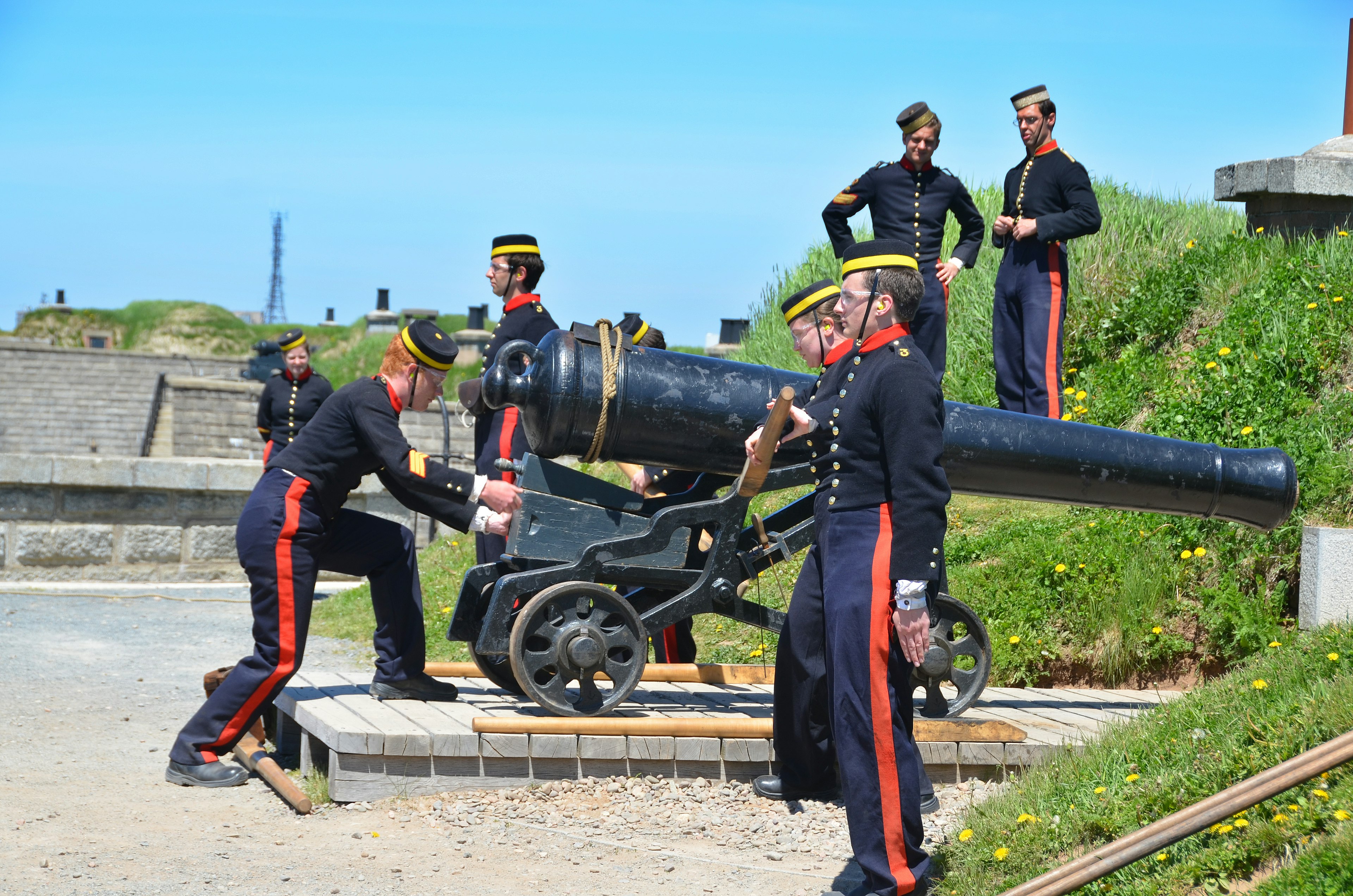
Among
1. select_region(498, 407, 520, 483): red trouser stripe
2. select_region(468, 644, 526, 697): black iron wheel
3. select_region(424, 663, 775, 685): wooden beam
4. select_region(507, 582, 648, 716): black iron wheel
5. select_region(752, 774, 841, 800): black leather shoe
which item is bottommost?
select_region(752, 774, 841, 800): black leather shoe

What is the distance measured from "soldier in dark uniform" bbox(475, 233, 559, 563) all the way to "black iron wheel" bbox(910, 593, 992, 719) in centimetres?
220

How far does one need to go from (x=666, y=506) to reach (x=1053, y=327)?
329cm

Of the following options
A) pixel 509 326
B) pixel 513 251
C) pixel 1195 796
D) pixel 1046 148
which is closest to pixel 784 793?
pixel 1195 796

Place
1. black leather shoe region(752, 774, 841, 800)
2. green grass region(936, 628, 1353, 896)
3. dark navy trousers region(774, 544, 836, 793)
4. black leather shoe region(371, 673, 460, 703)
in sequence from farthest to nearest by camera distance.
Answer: black leather shoe region(371, 673, 460, 703) → black leather shoe region(752, 774, 841, 800) → dark navy trousers region(774, 544, 836, 793) → green grass region(936, 628, 1353, 896)

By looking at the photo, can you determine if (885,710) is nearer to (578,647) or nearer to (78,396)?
(578,647)

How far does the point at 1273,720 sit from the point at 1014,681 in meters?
2.59

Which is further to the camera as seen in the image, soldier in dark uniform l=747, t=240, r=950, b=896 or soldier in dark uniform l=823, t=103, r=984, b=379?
soldier in dark uniform l=823, t=103, r=984, b=379

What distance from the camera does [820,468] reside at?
392 centimetres

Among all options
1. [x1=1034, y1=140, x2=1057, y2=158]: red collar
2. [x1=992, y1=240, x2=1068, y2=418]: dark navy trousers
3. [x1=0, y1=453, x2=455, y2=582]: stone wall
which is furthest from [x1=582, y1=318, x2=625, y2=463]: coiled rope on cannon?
[x1=0, y1=453, x2=455, y2=582]: stone wall

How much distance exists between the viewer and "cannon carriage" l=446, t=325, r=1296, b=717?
4.86 metres

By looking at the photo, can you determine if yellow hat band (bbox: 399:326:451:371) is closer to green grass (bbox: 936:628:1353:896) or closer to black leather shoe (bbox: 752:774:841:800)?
black leather shoe (bbox: 752:774:841:800)

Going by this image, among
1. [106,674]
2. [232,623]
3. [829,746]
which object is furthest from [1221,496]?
[232,623]

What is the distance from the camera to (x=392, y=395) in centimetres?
529

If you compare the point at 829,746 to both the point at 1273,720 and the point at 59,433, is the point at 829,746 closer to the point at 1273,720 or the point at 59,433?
the point at 1273,720
